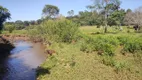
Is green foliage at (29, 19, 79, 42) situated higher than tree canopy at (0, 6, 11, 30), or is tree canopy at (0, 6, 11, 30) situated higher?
tree canopy at (0, 6, 11, 30)

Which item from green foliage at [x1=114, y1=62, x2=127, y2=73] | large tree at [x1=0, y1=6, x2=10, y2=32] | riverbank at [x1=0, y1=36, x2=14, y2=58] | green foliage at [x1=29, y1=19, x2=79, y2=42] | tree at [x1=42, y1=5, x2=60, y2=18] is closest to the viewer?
green foliage at [x1=114, y1=62, x2=127, y2=73]

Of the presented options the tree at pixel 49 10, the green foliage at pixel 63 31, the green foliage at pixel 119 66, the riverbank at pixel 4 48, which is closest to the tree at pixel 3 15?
the riverbank at pixel 4 48

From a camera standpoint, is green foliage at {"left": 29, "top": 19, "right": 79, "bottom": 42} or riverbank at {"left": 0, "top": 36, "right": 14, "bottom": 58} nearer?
riverbank at {"left": 0, "top": 36, "right": 14, "bottom": 58}

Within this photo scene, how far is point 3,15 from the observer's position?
36.8m

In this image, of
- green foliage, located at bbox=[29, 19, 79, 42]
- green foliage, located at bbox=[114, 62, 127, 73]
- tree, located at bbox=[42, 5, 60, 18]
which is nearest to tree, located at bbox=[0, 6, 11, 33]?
green foliage, located at bbox=[29, 19, 79, 42]

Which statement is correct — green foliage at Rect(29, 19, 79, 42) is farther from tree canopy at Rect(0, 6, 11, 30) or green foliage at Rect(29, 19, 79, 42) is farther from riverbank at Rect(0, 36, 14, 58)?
tree canopy at Rect(0, 6, 11, 30)

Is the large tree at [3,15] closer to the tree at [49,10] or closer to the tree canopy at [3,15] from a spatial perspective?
the tree canopy at [3,15]

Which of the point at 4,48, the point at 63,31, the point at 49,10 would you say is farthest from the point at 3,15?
the point at 49,10

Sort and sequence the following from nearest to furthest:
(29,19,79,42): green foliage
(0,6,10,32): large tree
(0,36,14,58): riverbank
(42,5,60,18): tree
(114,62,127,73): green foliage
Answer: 1. (114,62,127,73): green foliage
2. (0,36,14,58): riverbank
3. (29,19,79,42): green foliage
4. (0,6,10,32): large tree
5. (42,5,60,18): tree

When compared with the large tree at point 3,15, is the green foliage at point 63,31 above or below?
below

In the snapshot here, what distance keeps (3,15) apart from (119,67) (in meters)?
32.3

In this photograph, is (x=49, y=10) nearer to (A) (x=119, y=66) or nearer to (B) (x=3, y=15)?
(B) (x=3, y=15)

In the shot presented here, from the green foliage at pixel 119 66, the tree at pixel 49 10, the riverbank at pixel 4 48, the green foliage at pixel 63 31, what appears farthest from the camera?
the tree at pixel 49 10

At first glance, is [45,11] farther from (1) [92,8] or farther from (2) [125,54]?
(2) [125,54]
